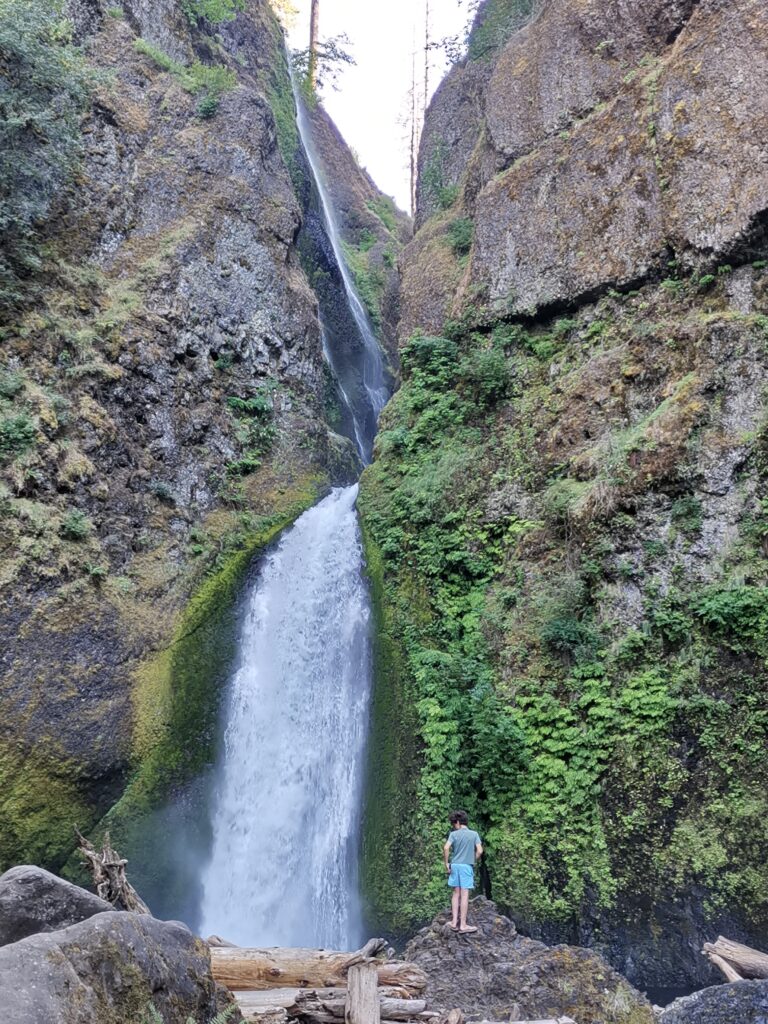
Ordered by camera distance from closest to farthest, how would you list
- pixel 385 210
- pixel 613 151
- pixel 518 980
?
pixel 518 980 < pixel 613 151 < pixel 385 210

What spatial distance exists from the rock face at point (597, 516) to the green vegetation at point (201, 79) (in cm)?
748

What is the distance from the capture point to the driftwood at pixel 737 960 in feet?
21.8

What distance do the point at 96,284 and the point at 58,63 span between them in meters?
4.03

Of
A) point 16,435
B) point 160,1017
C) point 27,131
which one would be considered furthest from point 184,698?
point 27,131

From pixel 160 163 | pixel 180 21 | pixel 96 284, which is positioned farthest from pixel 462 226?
pixel 180 21

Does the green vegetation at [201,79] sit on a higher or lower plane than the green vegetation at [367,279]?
higher

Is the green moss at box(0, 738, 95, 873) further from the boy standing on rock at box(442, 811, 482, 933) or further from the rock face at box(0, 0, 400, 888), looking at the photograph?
the boy standing on rock at box(442, 811, 482, 933)

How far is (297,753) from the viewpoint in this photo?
11.6m

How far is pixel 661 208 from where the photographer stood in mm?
12680

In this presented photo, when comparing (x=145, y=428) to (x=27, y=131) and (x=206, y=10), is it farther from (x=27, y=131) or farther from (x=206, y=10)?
(x=206, y=10)

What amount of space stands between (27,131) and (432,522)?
34.6ft

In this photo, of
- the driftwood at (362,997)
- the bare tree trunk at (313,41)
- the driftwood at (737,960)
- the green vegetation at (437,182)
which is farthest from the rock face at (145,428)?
the bare tree trunk at (313,41)

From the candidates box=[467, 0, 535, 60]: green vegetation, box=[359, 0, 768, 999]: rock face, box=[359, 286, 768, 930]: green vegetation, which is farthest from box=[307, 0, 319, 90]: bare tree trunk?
Result: box=[359, 286, 768, 930]: green vegetation

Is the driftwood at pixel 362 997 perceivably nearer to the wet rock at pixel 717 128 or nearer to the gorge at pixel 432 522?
the gorge at pixel 432 522
